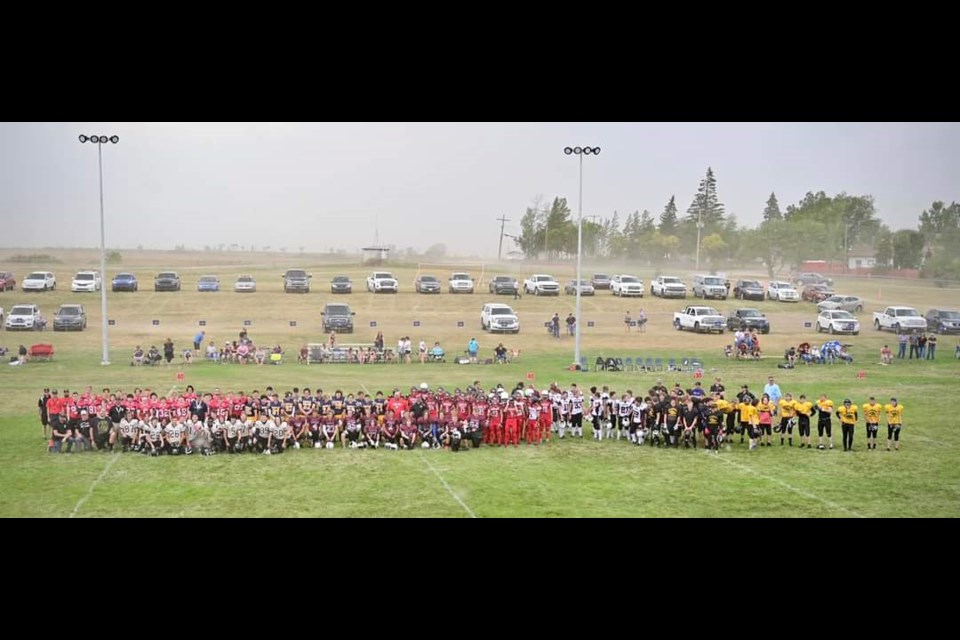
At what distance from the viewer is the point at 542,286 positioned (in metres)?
33.6

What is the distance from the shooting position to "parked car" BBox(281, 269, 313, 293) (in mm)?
33094

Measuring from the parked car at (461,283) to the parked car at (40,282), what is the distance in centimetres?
1433

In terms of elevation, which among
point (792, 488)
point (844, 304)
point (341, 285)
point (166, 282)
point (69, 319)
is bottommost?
point (792, 488)

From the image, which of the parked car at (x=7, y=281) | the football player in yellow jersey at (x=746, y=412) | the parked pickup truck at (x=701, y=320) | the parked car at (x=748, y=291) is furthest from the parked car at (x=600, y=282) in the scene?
the parked car at (x=7, y=281)

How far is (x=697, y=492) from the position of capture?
12.1m

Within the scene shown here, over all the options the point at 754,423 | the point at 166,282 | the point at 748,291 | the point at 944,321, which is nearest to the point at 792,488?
the point at 754,423

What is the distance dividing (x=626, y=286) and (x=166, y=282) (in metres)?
18.4

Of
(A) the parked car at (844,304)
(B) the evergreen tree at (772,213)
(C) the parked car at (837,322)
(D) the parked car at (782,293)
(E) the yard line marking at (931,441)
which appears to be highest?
(B) the evergreen tree at (772,213)

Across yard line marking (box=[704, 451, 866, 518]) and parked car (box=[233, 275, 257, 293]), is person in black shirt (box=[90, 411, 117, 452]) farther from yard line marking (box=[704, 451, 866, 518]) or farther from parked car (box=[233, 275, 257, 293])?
parked car (box=[233, 275, 257, 293])

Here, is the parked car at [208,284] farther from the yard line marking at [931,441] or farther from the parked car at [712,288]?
the yard line marking at [931,441]

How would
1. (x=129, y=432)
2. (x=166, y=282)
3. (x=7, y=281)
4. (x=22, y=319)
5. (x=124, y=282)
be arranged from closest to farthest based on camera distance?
(x=129, y=432) → (x=22, y=319) → (x=7, y=281) → (x=124, y=282) → (x=166, y=282)

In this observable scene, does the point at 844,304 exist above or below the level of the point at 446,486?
above

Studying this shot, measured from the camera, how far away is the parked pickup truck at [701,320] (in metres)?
28.3

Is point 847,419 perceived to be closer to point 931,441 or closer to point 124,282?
point 931,441
